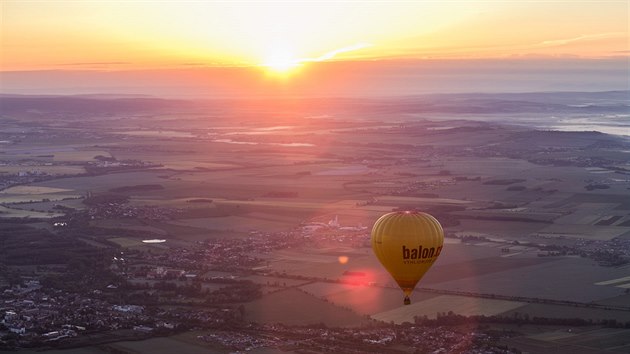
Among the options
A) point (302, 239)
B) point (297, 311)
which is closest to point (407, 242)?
point (297, 311)

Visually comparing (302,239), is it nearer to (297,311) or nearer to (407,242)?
(297,311)

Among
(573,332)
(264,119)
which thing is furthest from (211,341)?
(264,119)

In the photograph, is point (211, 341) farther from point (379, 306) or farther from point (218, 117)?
point (218, 117)

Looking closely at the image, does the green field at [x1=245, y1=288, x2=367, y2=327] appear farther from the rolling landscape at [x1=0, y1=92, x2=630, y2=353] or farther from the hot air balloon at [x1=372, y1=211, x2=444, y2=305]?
the hot air balloon at [x1=372, y1=211, x2=444, y2=305]

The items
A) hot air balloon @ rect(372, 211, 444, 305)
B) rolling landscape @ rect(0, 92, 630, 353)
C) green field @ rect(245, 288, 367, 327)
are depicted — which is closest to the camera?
hot air balloon @ rect(372, 211, 444, 305)

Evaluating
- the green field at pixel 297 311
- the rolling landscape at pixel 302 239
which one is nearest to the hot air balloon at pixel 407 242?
the rolling landscape at pixel 302 239

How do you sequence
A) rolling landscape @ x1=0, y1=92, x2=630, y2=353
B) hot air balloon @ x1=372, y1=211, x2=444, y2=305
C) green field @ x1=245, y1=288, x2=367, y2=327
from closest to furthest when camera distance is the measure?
hot air balloon @ x1=372, y1=211, x2=444, y2=305 → rolling landscape @ x1=0, y1=92, x2=630, y2=353 → green field @ x1=245, y1=288, x2=367, y2=327

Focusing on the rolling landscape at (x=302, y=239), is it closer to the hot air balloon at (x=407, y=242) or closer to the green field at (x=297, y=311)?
the green field at (x=297, y=311)

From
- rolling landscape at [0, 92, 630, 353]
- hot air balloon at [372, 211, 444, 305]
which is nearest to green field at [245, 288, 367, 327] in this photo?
rolling landscape at [0, 92, 630, 353]
